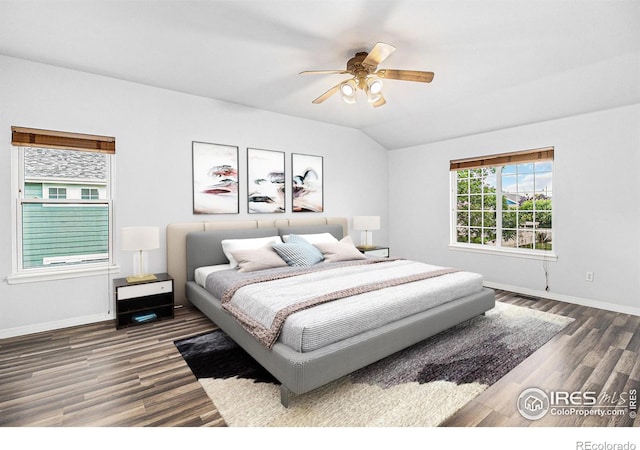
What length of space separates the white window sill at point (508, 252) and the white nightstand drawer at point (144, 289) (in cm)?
421

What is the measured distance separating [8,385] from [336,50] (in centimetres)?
351

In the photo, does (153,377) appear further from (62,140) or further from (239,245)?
(62,140)

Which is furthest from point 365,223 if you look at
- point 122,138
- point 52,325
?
point 52,325

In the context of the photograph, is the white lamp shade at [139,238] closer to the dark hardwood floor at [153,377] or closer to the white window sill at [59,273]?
the white window sill at [59,273]

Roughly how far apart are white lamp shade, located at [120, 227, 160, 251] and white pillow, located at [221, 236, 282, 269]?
0.76m

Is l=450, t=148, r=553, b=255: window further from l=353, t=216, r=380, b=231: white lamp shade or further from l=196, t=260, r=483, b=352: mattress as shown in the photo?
l=196, t=260, r=483, b=352: mattress

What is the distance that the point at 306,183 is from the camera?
16.4 ft

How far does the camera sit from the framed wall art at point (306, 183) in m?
4.87

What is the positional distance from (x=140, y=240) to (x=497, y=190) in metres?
4.75

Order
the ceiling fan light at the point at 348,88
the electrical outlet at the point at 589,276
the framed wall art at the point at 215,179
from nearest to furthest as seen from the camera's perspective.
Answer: the ceiling fan light at the point at 348,88, the electrical outlet at the point at 589,276, the framed wall art at the point at 215,179

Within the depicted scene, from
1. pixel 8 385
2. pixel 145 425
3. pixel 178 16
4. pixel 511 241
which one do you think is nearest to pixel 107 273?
pixel 8 385

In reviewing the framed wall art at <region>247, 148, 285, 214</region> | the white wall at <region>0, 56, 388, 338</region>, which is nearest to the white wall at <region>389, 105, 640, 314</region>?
the framed wall art at <region>247, 148, 285, 214</region>

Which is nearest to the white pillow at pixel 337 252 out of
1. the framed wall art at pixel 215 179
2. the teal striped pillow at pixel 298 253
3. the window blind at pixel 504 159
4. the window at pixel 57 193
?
the teal striped pillow at pixel 298 253
